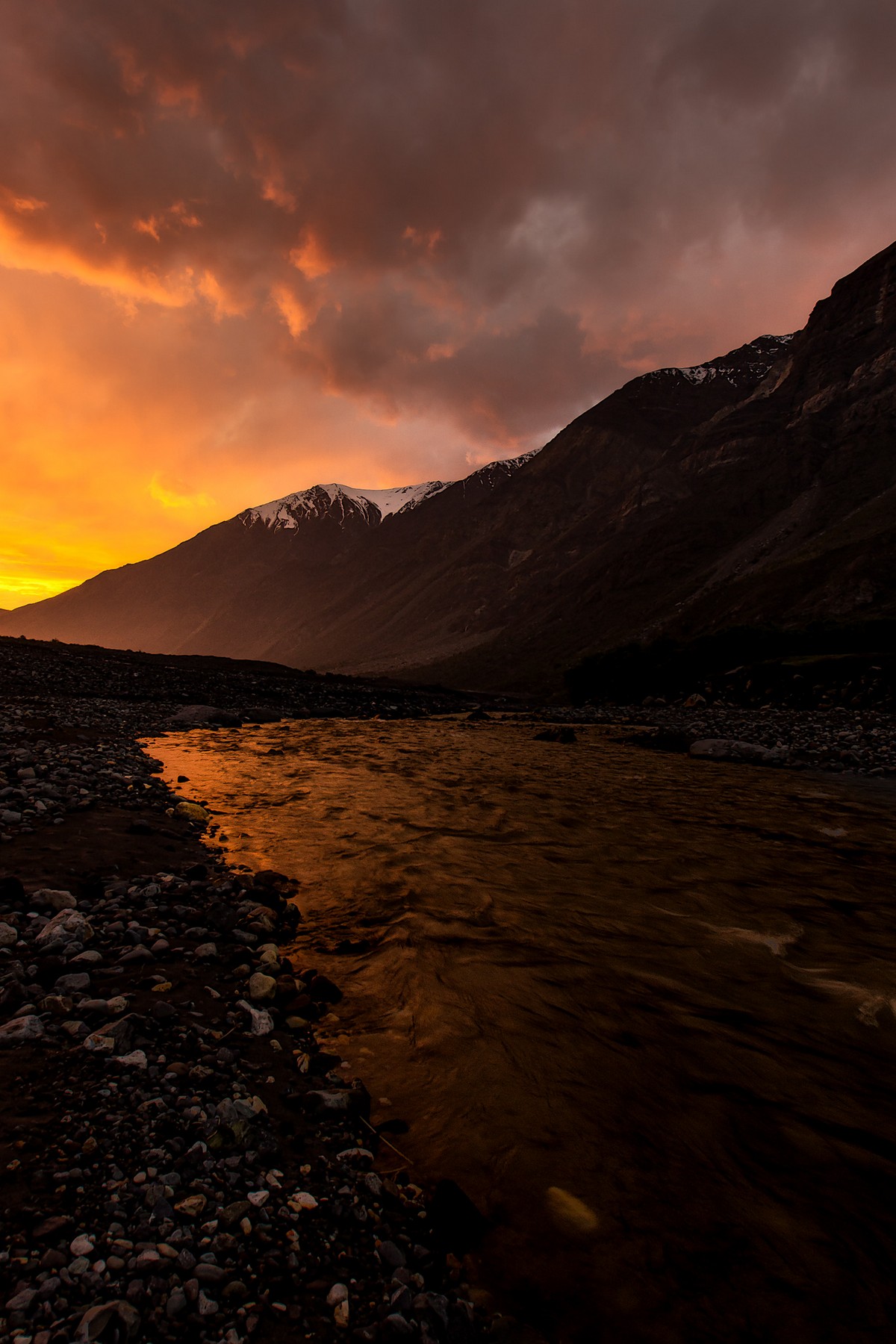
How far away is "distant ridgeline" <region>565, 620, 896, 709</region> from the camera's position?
31.6m

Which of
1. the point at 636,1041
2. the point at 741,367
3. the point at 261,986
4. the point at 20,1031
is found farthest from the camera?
the point at 741,367

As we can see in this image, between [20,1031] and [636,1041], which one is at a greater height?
[20,1031]

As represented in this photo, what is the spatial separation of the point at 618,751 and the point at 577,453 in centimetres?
17894

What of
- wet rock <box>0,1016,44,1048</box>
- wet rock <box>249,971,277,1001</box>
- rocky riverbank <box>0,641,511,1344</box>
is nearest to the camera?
rocky riverbank <box>0,641,511,1344</box>

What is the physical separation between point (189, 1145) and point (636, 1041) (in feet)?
12.7

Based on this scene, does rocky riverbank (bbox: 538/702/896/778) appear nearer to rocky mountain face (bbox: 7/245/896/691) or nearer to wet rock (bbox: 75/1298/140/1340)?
wet rock (bbox: 75/1298/140/1340)

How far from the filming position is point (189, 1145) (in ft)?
11.6

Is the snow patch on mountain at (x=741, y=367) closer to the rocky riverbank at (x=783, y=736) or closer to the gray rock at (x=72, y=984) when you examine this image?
the rocky riverbank at (x=783, y=736)

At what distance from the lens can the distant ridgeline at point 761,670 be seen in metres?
31.6

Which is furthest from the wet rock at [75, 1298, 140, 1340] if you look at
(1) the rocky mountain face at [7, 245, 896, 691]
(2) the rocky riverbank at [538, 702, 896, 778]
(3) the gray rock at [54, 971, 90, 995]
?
(1) the rocky mountain face at [7, 245, 896, 691]

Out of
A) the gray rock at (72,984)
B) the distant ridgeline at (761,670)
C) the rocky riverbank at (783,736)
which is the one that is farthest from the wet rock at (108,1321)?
the distant ridgeline at (761,670)

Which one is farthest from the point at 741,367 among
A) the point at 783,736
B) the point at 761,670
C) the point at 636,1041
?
the point at 636,1041

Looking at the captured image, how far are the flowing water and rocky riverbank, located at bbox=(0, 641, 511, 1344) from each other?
1.55 ft

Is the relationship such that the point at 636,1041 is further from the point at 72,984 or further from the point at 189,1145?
the point at 72,984
